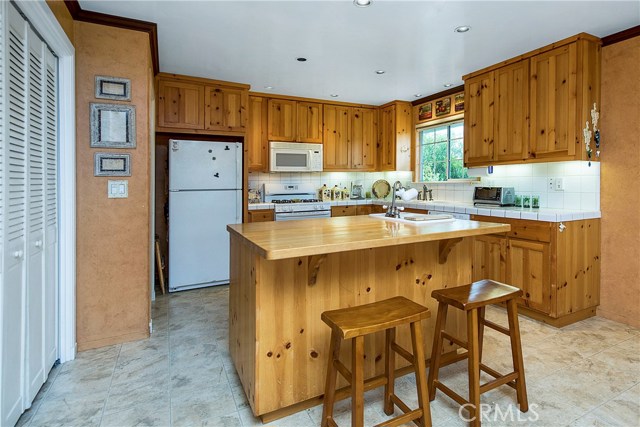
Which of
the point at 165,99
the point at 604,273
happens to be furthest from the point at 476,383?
the point at 165,99

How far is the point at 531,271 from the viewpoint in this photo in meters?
2.99

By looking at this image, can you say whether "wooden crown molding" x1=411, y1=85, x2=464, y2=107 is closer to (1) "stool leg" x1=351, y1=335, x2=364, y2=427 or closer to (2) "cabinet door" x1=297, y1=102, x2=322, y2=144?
(2) "cabinet door" x1=297, y1=102, x2=322, y2=144

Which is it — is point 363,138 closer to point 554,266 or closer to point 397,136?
point 397,136

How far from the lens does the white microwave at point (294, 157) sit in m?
4.61

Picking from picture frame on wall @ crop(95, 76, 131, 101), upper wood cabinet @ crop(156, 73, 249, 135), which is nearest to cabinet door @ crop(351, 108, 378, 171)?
upper wood cabinet @ crop(156, 73, 249, 135)

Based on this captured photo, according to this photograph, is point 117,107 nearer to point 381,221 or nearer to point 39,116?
point 39,116

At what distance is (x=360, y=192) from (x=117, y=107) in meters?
3.65

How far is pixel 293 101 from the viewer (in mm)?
4742

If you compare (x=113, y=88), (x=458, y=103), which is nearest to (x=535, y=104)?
(x=458, y=103)

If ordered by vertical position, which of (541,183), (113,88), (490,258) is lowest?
(490,258)

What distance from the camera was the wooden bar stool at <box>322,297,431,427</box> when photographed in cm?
140

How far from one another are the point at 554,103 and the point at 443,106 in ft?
5.25

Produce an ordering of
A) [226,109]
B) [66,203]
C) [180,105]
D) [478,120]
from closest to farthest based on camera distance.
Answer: [66,203], [478,120], [180,105], [226,109]

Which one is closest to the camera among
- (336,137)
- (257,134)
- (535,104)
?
(535,104)
